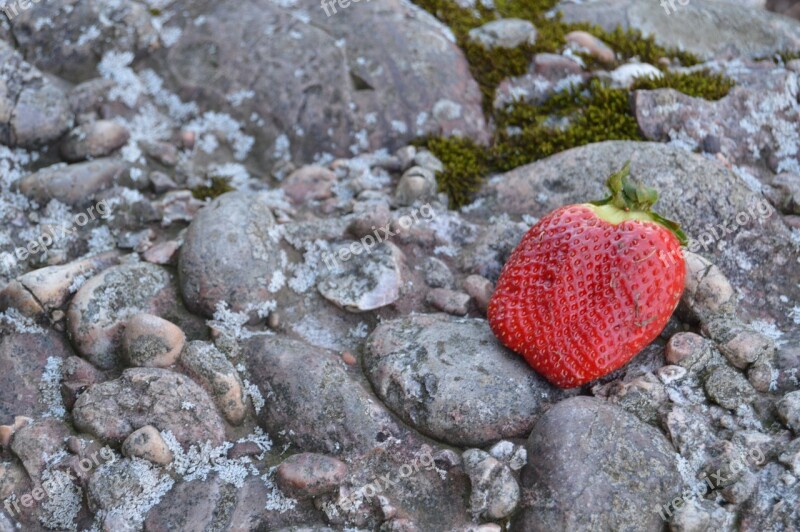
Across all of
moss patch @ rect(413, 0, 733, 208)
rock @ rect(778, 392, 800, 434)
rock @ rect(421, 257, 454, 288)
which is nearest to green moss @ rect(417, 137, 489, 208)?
moss patch @ rect(413, 0, 733, 208)

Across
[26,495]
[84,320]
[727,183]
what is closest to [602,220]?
[727,183]

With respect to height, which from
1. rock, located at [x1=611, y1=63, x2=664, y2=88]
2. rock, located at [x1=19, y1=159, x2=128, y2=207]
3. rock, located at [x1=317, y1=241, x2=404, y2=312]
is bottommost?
rock, located at [x1=317, y1=241, x2=404, y2=312]

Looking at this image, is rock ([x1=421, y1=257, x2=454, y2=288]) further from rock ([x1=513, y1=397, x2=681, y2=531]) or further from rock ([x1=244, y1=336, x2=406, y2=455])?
rock ([x1=513, y1=397, x2=681, y2=531])

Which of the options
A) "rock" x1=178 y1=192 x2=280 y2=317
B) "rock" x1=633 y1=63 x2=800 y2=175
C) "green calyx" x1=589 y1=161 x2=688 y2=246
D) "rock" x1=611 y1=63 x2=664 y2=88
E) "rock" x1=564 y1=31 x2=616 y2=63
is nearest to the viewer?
"green calyx" x1=589 y1=161 x2=688 y2=246

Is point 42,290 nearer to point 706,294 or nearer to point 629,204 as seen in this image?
point 629,204

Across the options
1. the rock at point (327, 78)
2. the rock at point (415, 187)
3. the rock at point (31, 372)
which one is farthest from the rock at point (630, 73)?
the rock at point (31, 372)

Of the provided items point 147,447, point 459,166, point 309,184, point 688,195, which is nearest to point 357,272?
point 309,184

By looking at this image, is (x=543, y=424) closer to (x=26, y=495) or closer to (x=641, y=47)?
(x=26, y=495)
